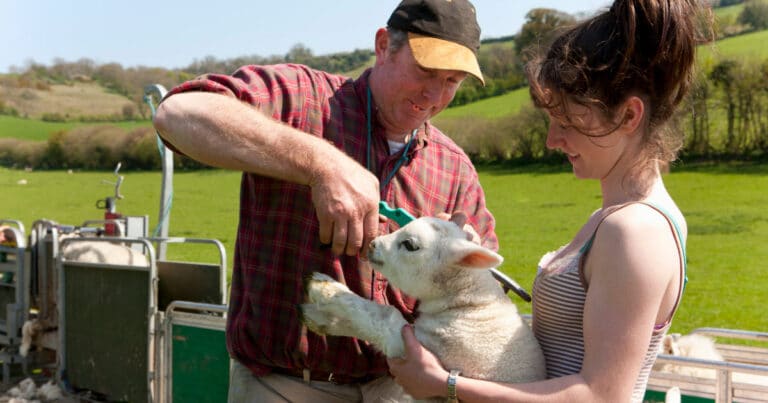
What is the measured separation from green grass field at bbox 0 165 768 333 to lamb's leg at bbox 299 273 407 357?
38.1ft

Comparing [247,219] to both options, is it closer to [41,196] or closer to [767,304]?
[767,304]

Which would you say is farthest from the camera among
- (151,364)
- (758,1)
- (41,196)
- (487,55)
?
(41,196)

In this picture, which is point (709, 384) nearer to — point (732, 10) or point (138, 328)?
point (138, 328)

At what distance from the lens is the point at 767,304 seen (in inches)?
608

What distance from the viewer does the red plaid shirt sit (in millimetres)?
2092

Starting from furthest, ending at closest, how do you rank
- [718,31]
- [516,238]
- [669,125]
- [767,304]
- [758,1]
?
[758,1] → [516,238] → [767,304] → [718,31] → [669,125]

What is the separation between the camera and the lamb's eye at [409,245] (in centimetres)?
189

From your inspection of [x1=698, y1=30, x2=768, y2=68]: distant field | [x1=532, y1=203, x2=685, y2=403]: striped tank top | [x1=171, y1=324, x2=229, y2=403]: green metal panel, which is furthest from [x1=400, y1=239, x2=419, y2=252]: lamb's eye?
[x1=698, y1=30, x2=768, y2=68]: distant field

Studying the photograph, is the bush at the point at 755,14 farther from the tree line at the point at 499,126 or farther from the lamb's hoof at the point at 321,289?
the lamb's hoof at the point at 321,289

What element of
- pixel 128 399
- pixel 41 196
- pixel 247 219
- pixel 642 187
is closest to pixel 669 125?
pixel 642 187

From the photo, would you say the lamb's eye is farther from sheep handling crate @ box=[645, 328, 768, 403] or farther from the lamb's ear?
sheep handling crate @ box=[645, 328, 768, 403]

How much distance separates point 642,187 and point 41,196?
37847mm

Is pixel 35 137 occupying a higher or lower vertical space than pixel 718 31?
lower

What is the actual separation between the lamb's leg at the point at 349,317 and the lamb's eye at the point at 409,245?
16 centimetres
